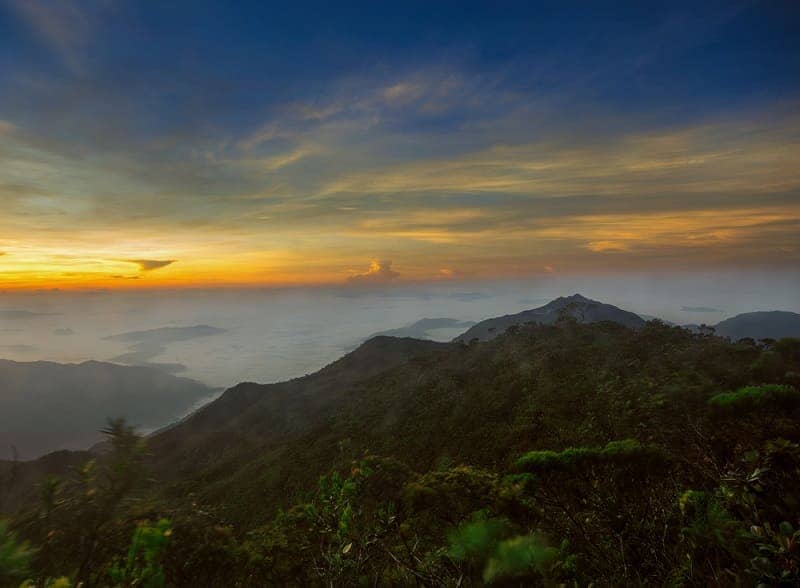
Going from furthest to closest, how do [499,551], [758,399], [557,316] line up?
1. [557,316]
2. [758,399]
3. [499,551]

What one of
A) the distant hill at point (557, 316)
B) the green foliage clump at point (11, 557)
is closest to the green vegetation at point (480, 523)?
the green foliage clump at point (11, 557)

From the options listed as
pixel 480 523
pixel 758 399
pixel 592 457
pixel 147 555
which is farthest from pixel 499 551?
pixel 758 399

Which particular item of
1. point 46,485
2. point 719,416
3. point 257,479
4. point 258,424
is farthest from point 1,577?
point 258,424

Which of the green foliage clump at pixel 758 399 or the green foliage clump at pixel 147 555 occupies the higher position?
the green foliage clump at pixel 758 399

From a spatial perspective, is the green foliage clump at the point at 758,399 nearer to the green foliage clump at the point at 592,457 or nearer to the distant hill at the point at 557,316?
the green foliage clump at the point at 592,457

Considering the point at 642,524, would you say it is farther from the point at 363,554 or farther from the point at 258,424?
the point at 258,424

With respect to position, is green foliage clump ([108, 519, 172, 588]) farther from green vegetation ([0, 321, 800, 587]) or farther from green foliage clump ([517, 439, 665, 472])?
green foliage clump ([517, 439, 665, 472])

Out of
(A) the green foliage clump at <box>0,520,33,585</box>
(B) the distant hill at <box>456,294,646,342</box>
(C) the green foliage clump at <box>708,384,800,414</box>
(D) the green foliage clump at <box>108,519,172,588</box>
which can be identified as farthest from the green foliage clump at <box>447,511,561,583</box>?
(B) the distant hill at <box>456,294,646,342</box>

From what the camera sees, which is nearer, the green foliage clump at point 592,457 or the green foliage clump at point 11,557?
the green foliage clump at point 11,557

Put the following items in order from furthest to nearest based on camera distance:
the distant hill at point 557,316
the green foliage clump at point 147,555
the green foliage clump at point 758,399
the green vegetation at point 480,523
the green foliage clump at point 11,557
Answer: the distant hill at point 557,316 < the green foliage clump at point 758,399 < the green vegetation at point 480,523 < the green foliage clump at point 147,555 < the green foliage clump at point 11,557

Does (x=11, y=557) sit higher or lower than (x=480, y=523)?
higher

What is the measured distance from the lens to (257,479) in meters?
32.2

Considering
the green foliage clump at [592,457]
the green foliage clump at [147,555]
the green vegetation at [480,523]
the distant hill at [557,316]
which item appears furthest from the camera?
the distant hill at [557,316]

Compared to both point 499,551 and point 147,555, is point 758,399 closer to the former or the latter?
point 499,551
